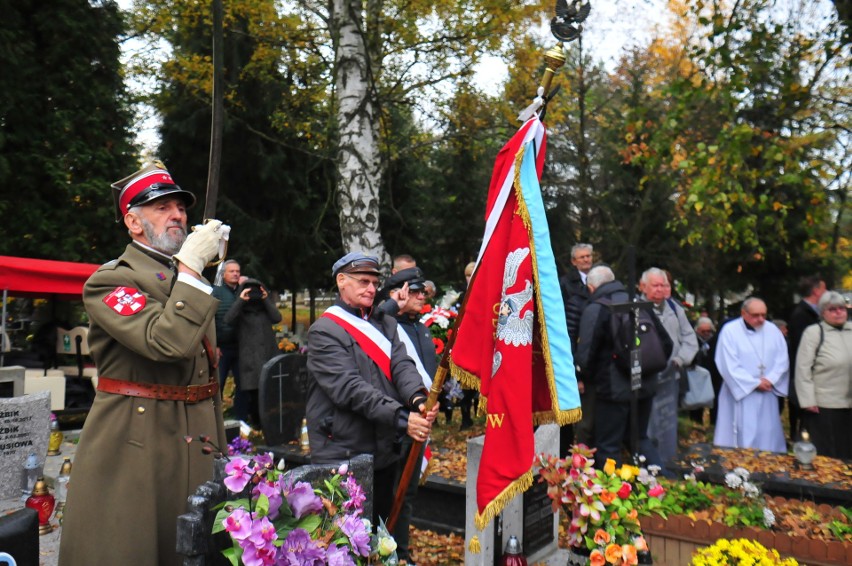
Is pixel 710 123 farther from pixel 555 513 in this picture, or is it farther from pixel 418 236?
pixel 555 513

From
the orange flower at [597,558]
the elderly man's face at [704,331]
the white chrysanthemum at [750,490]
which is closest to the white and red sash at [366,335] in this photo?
the orange flower at [597,558]

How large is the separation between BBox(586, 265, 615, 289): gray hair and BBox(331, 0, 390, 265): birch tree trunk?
8.66ft

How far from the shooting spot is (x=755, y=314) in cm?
796

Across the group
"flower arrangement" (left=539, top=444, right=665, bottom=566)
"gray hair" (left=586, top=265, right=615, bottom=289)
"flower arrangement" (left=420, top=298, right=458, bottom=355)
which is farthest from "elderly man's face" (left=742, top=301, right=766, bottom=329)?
"flower arrangement" (left=539, top=444, right=665, bottom=566)

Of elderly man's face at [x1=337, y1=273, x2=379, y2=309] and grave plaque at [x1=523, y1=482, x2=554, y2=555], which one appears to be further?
grave plaque at [x1=523, y1=482, x2=554, y2=555]

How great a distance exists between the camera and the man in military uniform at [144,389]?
2750 millimetres

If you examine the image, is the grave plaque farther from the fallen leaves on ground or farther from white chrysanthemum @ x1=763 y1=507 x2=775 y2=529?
white chrysanthemum @ x1=763 y1=507 x2=775 y2=529

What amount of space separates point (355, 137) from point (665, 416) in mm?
4565

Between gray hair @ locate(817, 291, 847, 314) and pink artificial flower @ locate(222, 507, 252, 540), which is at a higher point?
gray hair @ locate(817, 291, 847, 314)

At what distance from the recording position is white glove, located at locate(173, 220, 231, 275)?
9.21ft

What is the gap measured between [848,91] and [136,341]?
1744 centimetres

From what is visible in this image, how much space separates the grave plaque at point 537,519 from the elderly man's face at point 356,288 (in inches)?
75.5

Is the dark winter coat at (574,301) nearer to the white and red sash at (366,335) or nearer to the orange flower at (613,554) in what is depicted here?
the white and red sash at (366,335)

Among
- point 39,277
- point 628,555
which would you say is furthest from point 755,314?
point 39,277
